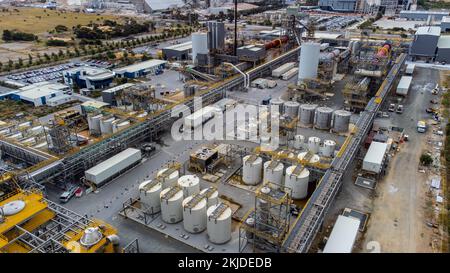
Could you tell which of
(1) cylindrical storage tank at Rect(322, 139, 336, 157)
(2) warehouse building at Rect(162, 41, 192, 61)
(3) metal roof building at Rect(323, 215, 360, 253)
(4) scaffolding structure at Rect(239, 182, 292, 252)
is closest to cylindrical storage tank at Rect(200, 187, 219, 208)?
(4) scaffolding structure at Rect(239, 182, 292, 252)

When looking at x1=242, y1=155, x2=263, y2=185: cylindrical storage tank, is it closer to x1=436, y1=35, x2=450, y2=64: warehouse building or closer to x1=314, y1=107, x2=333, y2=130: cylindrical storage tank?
x1=314, y1=107, x2=333, y2=130: cylindrical storage tank

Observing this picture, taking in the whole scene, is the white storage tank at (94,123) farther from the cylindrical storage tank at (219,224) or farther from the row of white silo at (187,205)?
the cylindrical storage tank at (219,224)

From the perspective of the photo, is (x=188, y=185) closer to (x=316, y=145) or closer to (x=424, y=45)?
(x=316, y=145)

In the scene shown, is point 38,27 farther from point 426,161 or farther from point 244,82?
point 426,161

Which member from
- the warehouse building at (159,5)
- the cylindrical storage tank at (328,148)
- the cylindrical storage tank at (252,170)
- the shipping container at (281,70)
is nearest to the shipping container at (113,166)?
the cylindrical storage tank at (252,170)

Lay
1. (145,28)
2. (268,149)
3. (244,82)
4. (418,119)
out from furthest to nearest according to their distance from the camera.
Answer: (145,28), (244,82), (418,119), (268,149)

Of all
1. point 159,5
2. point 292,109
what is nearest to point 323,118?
point 292,109

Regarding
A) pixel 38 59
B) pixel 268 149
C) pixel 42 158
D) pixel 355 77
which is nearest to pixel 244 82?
pixel 355 77
